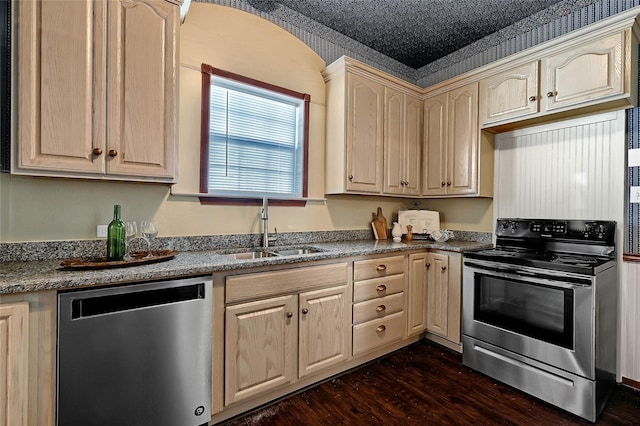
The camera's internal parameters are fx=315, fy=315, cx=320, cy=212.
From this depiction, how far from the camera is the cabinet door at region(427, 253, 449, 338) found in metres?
2.73

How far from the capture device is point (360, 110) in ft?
9.18

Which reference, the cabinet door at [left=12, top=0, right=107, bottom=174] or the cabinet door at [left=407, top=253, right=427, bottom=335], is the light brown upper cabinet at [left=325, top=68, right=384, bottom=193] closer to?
the cabinet door at [left=407, top=253, right=427, bottom=335]

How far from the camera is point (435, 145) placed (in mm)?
3219

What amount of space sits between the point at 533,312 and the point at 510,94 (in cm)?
173

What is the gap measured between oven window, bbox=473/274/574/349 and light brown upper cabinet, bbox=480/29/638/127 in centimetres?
133

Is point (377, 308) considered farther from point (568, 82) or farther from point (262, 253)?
point (568, 82)

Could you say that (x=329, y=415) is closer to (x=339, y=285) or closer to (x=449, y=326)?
(x=339, y=285)

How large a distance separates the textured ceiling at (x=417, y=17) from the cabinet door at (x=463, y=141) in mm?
591

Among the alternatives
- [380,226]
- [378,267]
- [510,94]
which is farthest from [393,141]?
[378,267]

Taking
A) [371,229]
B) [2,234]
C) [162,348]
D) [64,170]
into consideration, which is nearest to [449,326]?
[371,229]

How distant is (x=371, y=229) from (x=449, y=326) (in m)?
1.15

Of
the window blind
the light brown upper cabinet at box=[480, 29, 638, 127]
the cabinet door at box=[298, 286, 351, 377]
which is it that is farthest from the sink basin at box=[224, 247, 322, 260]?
the light brown upper cabinet at box=[480, 29, 638, 127]

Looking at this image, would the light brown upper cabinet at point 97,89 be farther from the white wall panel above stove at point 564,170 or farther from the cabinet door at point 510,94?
the white wall panel above stove at point 564,170

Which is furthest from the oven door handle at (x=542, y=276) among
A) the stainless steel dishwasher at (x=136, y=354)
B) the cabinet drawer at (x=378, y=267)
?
the stainless steel dishwasher at (x=136, y=354)
